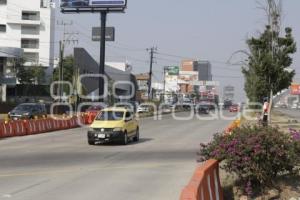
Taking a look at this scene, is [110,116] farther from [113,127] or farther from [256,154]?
[256,154]

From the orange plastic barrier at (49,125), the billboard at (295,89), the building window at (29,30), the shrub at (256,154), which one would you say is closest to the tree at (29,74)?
the building window at (29,30)

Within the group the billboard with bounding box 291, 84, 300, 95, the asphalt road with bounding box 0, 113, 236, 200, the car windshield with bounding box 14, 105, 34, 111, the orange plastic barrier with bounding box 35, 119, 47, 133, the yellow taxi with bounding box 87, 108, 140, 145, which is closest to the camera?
the asphalt road with bounding box 0, 113, 236, 200

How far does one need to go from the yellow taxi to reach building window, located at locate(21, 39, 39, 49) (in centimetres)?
8630

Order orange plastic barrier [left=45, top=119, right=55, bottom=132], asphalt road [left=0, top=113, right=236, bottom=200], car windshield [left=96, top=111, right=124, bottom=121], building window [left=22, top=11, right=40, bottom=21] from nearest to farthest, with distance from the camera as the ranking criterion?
asphalt road [left=0, top=113, right=236, bottom=200] → car windshield [left=96, top=111, right=124, bottom=121] → orange plastic barrier [left=45, top=119, right=55, bottom=132] → building window [left=22, top=11, right=40, bottom=21]

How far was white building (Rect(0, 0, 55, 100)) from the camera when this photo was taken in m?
109

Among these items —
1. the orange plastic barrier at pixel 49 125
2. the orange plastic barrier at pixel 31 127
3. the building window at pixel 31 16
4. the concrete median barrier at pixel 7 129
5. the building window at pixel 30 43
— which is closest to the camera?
the concrete median barrier at pixel 7 129

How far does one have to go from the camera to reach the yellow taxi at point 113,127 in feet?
84.5

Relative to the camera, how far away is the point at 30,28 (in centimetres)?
11162

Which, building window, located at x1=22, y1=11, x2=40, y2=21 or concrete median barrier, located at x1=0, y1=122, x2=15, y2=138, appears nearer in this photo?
concrete median barrier, located at x1=0, y1=122, x2=15, y2=138

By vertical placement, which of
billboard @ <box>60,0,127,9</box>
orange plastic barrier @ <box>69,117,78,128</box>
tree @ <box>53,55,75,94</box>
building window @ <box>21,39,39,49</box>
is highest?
billboard @ <box>60,0,127,9</box>

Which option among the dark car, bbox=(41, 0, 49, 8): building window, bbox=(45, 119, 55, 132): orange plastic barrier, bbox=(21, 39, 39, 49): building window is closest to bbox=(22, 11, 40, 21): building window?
bbox=(41, 0, 49, 8): building window

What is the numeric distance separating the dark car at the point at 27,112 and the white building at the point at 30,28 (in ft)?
211

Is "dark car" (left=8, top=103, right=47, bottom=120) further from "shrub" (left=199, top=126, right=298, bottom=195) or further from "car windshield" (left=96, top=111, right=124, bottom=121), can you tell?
"shrub" (left=199, top=126, right=298, bottom=195)

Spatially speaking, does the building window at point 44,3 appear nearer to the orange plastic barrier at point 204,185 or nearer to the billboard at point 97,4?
the billboard at point 97,4
